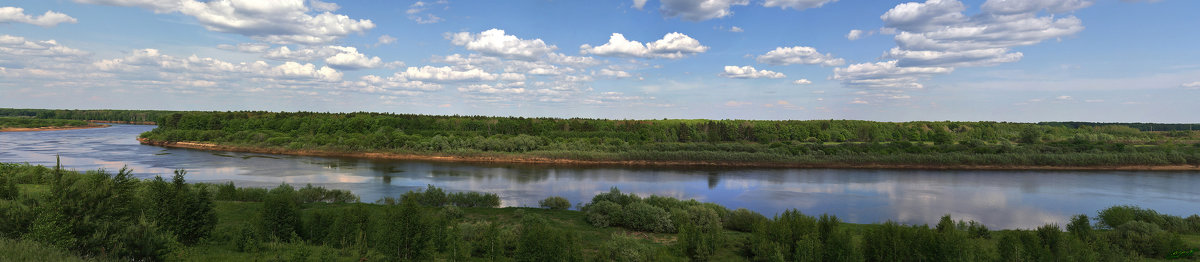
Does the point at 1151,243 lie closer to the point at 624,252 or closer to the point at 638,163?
the point at 624,252

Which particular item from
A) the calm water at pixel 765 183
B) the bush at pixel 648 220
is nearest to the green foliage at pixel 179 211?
the bush at pixel 648 220

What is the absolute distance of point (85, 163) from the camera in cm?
4144

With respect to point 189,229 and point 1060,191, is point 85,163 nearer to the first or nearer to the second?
point 189,229

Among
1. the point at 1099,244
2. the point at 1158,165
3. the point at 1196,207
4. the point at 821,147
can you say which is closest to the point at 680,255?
the point at 1099,244

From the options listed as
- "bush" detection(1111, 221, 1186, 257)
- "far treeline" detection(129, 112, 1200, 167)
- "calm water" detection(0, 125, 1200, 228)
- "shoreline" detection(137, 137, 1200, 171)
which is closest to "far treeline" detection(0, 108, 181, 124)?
"far treeline" detection(129, 112, 1200, 167)

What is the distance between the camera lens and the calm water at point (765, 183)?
92.6 ft

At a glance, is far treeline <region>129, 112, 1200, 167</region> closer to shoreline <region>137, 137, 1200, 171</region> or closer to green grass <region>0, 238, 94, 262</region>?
shoreline <region>137, 137, 1200, 171</region>

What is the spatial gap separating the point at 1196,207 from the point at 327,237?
4714 centimetres

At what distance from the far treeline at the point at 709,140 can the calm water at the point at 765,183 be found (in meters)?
4.45

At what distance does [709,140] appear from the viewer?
78688 millimetres

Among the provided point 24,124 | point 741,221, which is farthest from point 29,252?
point 24,124

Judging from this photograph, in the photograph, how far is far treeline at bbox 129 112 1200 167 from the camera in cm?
5153

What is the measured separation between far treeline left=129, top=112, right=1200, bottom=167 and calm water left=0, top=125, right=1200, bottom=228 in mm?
4453

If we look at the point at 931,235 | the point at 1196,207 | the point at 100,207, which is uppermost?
the point at 100,207
